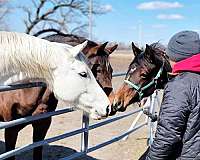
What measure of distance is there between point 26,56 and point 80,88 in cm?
49

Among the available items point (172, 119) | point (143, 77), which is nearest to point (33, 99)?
point (143, 77)

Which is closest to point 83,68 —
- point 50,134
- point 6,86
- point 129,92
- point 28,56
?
point 28,56

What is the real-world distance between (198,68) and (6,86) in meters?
1.37


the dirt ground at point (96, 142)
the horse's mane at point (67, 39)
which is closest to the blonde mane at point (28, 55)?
the horse's mane at point (67, 39)

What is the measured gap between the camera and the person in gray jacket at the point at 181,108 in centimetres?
189

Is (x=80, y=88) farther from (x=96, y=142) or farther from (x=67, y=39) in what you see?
(x=96, y=142)

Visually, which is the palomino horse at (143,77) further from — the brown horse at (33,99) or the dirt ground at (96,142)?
the dirt ground at (96,142)

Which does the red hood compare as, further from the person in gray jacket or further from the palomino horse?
the palomino horse

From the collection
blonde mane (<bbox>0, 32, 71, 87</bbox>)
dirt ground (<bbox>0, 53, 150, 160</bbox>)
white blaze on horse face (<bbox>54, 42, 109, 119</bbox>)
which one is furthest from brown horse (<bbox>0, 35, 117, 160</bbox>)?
dirt ground (<bbox>0, 53, 150, 160</bbox>)

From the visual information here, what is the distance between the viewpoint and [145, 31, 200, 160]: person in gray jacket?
1.89 m

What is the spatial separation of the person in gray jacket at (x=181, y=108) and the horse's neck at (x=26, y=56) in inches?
40.0

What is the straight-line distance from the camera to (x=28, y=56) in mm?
2619

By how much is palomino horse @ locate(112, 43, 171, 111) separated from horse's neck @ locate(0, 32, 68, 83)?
1042 millimetres

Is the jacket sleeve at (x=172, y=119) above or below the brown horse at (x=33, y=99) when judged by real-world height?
above
